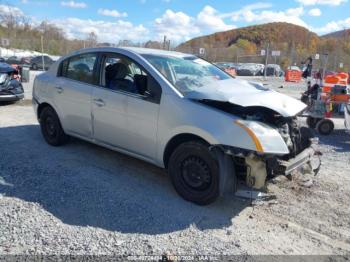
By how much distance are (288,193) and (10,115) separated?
22.5 feet

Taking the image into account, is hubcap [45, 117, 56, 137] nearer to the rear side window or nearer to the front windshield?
the rear side window

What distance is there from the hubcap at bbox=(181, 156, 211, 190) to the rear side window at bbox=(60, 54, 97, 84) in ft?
6.48

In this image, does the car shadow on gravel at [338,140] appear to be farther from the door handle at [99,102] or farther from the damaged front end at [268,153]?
the door handle at [99,102]

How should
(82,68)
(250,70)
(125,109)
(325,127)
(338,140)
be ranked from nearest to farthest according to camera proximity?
(125,109)
(82,68)
(338,140)
(325,127)
(250,70)

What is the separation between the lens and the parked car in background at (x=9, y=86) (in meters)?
9.24

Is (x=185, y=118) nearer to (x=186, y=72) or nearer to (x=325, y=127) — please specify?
(x=186, y=72)

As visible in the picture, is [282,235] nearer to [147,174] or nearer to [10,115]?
[147,174]

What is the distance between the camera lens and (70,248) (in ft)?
9.79

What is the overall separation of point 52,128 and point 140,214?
2.82 meters

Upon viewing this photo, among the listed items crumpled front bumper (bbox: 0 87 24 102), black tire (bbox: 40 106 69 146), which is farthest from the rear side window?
crumpled front bumper (bbox: 0 87 24 102)

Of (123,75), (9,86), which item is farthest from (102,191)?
(9,86)

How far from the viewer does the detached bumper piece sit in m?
3.59

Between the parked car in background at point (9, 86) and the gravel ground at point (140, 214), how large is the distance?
4697 millimetres

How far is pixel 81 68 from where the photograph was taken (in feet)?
17.0
